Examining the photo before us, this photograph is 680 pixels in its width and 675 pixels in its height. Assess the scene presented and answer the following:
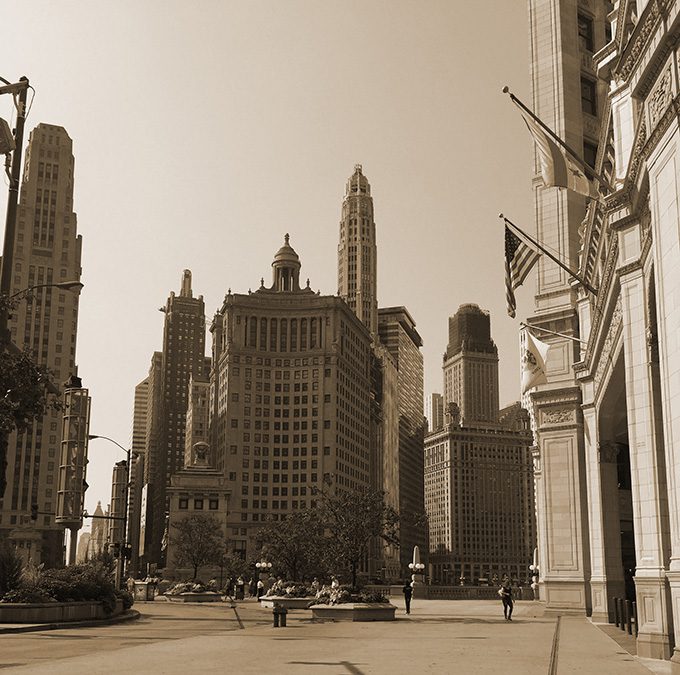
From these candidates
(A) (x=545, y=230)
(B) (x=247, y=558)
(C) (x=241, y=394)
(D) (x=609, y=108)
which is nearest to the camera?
(D) (x=609, y=108)

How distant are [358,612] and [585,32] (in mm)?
34089

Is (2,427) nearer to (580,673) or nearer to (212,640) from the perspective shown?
(212,640)

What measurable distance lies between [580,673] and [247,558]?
512 ft

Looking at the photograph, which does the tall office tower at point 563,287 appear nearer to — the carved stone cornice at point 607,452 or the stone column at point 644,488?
the carved stone cornice at point 607,452

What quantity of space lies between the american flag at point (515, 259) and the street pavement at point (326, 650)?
12429 mm

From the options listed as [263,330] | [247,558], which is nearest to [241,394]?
[263,330]

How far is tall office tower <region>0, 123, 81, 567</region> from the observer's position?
16300cm

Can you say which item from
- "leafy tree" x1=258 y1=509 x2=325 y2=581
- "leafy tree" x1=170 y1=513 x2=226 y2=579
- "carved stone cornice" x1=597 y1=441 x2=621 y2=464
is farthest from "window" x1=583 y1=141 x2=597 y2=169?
"leafy tree" x1=170 y1=513 x2=226 y2=579

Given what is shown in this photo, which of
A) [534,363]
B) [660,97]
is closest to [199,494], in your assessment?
[534,363]

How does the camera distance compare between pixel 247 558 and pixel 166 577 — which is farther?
pixel 247 558

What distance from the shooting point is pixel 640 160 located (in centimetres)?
2109

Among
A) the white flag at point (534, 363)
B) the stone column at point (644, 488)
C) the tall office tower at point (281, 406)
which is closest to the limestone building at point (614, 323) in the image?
the stone column at point (644, 488)

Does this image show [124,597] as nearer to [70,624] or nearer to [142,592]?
[70,624]

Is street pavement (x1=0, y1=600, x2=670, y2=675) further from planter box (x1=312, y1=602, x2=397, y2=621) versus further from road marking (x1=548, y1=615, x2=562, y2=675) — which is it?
planter box (x1=312, y1=602, x2=397, y2=621)
